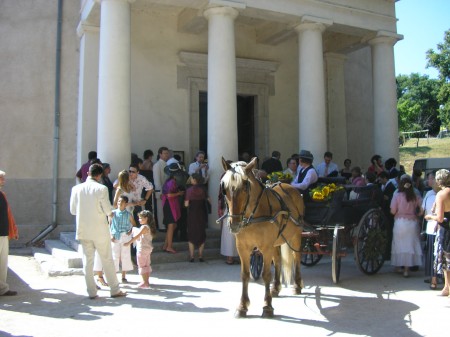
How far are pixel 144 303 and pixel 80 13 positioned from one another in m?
8.97

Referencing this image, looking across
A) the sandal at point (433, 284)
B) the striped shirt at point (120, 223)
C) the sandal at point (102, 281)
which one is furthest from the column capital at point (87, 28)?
the sandal at point (433, 284)

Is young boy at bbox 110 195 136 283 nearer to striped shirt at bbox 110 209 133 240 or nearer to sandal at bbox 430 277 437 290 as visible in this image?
striped shirt at bbox 110 209 133 240

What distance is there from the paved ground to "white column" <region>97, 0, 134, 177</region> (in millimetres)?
2692

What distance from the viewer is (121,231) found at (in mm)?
7207

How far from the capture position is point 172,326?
16.6 ft

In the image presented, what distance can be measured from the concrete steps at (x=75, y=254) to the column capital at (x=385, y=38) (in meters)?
7.17

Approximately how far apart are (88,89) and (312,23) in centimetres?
597

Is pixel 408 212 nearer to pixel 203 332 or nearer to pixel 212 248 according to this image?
pixel 212 248

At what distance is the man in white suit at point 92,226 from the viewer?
6.24 metres

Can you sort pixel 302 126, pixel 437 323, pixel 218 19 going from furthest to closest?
1. pixel 302 126
2. pixel 218 19
3. pixel 437 323

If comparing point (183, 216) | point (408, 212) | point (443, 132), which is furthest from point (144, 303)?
point (443, 132)

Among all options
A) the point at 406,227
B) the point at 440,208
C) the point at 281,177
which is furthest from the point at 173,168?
the point at 440,208

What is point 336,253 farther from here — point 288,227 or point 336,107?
point 336,107

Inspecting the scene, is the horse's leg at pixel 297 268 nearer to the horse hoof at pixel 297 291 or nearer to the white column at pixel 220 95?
the horse hoof at pixel 297 291
